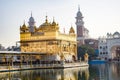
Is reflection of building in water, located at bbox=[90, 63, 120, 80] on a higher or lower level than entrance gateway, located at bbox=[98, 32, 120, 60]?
lower

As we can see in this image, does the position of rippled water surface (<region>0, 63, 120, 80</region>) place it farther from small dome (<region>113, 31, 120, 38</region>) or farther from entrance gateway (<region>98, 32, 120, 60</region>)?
small dome (<region>113, 31, 120, 38</region>)

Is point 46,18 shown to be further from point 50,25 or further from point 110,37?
point 110,37

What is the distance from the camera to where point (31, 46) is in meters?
48.0

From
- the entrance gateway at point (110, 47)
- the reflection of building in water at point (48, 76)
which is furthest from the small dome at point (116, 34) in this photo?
the reflection of building in water at point (48, 76)

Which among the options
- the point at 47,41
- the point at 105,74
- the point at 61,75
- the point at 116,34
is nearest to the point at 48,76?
the point at 61,75

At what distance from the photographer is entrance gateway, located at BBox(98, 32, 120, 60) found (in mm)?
78619

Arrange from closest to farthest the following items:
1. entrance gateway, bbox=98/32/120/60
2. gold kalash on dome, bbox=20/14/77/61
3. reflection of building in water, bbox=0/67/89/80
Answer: reflection of building in water, bbox=0/67/89/80, gold kalash on dome, bbox=20/14/77/61, entrance gateway, bbox=98/32/120/60

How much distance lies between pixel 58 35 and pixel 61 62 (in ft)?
26.0

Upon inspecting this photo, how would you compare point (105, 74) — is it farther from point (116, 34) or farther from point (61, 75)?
point (116, 34)

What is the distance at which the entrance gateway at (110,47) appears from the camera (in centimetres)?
7862

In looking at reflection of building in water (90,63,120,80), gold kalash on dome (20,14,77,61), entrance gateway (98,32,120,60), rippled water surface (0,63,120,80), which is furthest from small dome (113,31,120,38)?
rippled water surface (0,63,120,80)

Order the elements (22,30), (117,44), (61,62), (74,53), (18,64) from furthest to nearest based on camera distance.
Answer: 1. (117,44)
2. (74,53)
3. (22,30)
4. (61,62)
5. (18,64)

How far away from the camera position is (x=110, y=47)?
79438mm

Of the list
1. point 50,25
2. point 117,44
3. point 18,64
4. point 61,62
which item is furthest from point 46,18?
point 117,44
